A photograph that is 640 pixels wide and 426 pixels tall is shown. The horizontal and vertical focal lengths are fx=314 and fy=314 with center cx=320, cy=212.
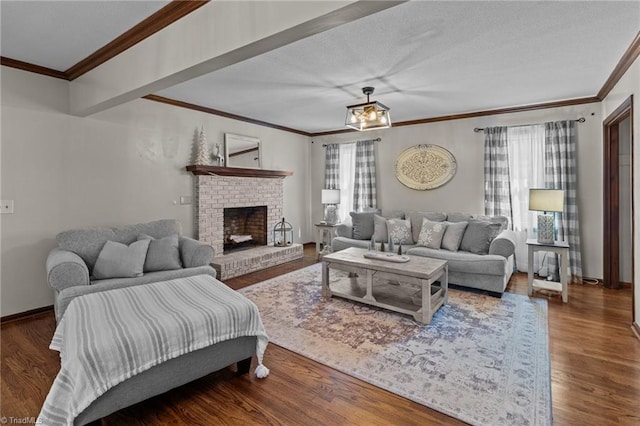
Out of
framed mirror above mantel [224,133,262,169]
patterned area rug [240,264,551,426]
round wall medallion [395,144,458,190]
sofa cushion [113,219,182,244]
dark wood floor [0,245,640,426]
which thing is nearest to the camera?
dark wood floor [0,245,640,426]

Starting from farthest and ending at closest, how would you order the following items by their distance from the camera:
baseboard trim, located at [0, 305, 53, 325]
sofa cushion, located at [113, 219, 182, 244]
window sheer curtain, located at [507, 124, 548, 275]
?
window sheer curtain, located at [507, 124, 548, 275] → sofa cushion, located at [113, 219, 182, 244] → baseboard trim, located at [0, 305, 53, 325]

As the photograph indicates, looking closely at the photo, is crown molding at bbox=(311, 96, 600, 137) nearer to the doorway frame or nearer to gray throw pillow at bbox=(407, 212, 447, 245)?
the doorway frame

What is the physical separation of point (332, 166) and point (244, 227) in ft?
7.38

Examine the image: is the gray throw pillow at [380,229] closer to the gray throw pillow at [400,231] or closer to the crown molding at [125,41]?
the gray throw pillow at [400,231]

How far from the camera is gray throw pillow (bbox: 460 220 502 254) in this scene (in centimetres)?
413

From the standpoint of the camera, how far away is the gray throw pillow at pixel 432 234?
447 centimetres

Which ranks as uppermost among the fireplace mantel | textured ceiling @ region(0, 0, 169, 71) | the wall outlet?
textured ceiling @ region(0, 0, 169, 71)

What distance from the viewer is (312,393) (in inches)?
80.1

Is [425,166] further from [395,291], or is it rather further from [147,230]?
[147,230]

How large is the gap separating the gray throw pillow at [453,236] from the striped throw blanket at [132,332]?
3.09m

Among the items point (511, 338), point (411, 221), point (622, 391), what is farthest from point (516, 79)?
point (622, 391)

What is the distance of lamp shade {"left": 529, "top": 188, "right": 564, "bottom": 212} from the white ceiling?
1.28 m

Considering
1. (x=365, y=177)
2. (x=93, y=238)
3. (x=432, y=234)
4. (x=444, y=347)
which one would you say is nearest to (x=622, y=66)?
(x=432, y=234)

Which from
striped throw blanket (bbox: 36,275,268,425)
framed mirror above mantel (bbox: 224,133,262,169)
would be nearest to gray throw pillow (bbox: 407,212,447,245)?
framed mirror above mantel (bbox: 224,133,262,169)
